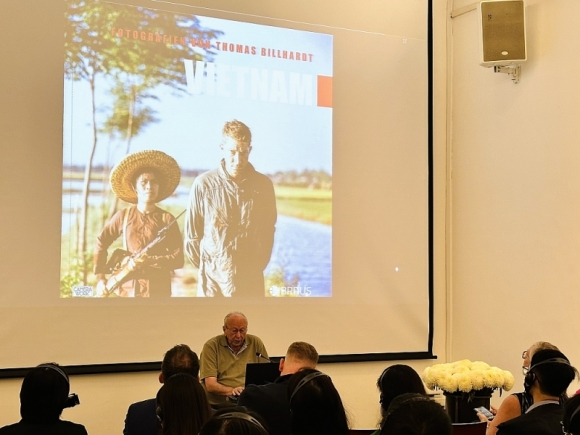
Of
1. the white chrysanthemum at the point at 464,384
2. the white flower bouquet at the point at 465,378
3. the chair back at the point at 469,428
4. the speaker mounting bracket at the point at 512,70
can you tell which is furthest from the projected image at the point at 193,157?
the chair back at the point at 469,428

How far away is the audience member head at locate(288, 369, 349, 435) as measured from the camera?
1.88m

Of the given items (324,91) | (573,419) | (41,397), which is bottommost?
(41,397)

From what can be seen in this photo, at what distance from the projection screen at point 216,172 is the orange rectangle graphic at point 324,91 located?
16mm

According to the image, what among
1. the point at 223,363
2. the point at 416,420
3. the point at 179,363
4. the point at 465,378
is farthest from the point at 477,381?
the point at 416,420

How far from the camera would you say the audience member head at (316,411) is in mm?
1876

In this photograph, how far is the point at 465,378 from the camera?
11.4ft

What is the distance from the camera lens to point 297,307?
211 inches

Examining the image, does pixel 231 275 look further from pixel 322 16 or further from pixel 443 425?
pixel 443 425

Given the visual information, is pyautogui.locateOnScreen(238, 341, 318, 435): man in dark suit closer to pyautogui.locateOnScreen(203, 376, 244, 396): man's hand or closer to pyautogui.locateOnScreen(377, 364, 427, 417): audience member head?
pyautogui.locateOnScreen(377, 364, 427, 417): audience member head

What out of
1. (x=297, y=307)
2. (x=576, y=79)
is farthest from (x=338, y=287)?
(x=576, y=79)

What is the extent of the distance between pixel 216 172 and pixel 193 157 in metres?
0.21

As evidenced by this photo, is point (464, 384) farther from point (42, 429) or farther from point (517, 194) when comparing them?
point (517, 194)

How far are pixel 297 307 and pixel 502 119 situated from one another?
2.21m

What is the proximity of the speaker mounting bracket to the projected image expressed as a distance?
1.30 metres
